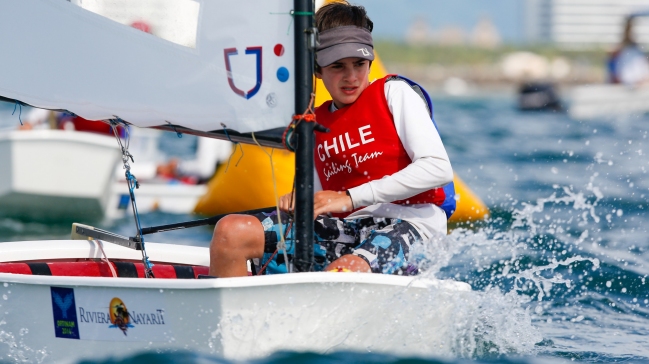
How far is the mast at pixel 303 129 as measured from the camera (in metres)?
2.33

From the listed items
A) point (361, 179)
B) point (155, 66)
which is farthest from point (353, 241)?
point (155, 66)

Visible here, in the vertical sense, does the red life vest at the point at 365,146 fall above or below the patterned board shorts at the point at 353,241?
above

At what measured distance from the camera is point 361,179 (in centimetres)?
271

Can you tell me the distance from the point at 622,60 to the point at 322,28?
581 inches

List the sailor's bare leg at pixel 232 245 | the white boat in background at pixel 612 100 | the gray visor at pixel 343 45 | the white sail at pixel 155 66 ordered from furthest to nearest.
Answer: the white boat in background at pixel 612 100 < the gray visor at pixel 343 45 < the sailor's bare leg at pixel 232 245 < the white sail at pixel 155 66

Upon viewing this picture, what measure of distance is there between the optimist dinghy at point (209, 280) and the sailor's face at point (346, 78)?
0.33m

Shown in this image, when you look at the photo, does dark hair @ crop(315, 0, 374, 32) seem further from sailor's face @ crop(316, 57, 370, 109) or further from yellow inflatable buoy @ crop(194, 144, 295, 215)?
yellow inflatable buoy @ crop(194, 144, 295, 215)

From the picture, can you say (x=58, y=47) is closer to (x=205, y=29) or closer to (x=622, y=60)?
(x=205, y=29)

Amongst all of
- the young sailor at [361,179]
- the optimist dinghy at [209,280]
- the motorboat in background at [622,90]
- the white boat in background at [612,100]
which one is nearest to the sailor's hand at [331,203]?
the young sailor at [361,179]

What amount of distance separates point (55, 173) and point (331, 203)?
486cm

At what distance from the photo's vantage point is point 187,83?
2471mm

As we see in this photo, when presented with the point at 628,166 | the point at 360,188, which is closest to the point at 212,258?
the point at 360,188

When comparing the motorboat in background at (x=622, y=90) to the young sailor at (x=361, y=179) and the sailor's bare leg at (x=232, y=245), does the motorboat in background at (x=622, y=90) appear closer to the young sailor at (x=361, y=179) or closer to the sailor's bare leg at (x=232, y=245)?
the young sailor at (x=361, y=179)

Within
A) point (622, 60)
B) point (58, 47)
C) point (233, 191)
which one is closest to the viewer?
point (58, 47)
